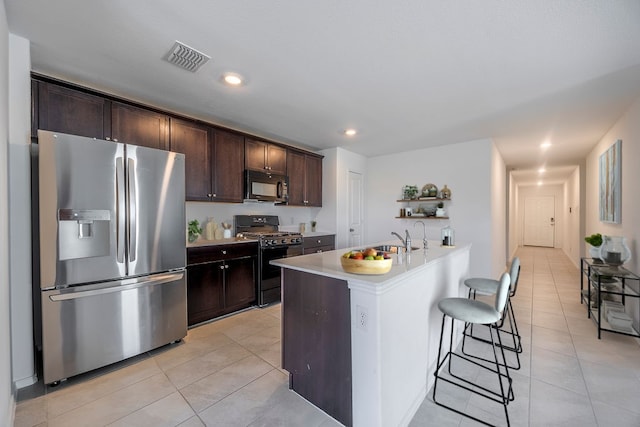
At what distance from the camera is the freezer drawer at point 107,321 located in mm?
2000

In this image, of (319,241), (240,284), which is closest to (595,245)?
(319,241)

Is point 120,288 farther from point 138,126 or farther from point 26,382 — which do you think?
point 138,126

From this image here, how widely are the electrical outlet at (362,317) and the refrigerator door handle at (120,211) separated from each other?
2.03m

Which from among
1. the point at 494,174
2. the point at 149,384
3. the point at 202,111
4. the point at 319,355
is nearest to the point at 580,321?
the point at 494,174

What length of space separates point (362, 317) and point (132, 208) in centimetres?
212

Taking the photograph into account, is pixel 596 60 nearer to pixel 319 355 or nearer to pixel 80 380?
pixel 319 355

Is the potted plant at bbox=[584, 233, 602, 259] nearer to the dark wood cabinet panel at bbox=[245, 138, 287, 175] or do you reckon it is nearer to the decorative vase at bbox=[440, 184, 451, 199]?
the decorative vase at bbox=[440, 184, 451, 199]

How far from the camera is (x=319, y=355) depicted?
Answer: 1765 mm

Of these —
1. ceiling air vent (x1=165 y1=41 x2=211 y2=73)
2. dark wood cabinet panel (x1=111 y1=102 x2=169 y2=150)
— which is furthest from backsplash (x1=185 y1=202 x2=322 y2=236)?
ceiling air vent (x1=165 y1=41 x2=211 y2=73)

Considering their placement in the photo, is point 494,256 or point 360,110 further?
point 494,256

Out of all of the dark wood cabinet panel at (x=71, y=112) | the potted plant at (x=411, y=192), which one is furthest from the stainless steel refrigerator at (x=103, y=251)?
the potted plant at (x=411, y=192)

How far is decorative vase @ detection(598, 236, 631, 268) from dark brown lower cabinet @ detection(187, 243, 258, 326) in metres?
4.20

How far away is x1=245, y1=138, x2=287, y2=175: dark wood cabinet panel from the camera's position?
153 inches

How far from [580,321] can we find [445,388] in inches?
97.8
